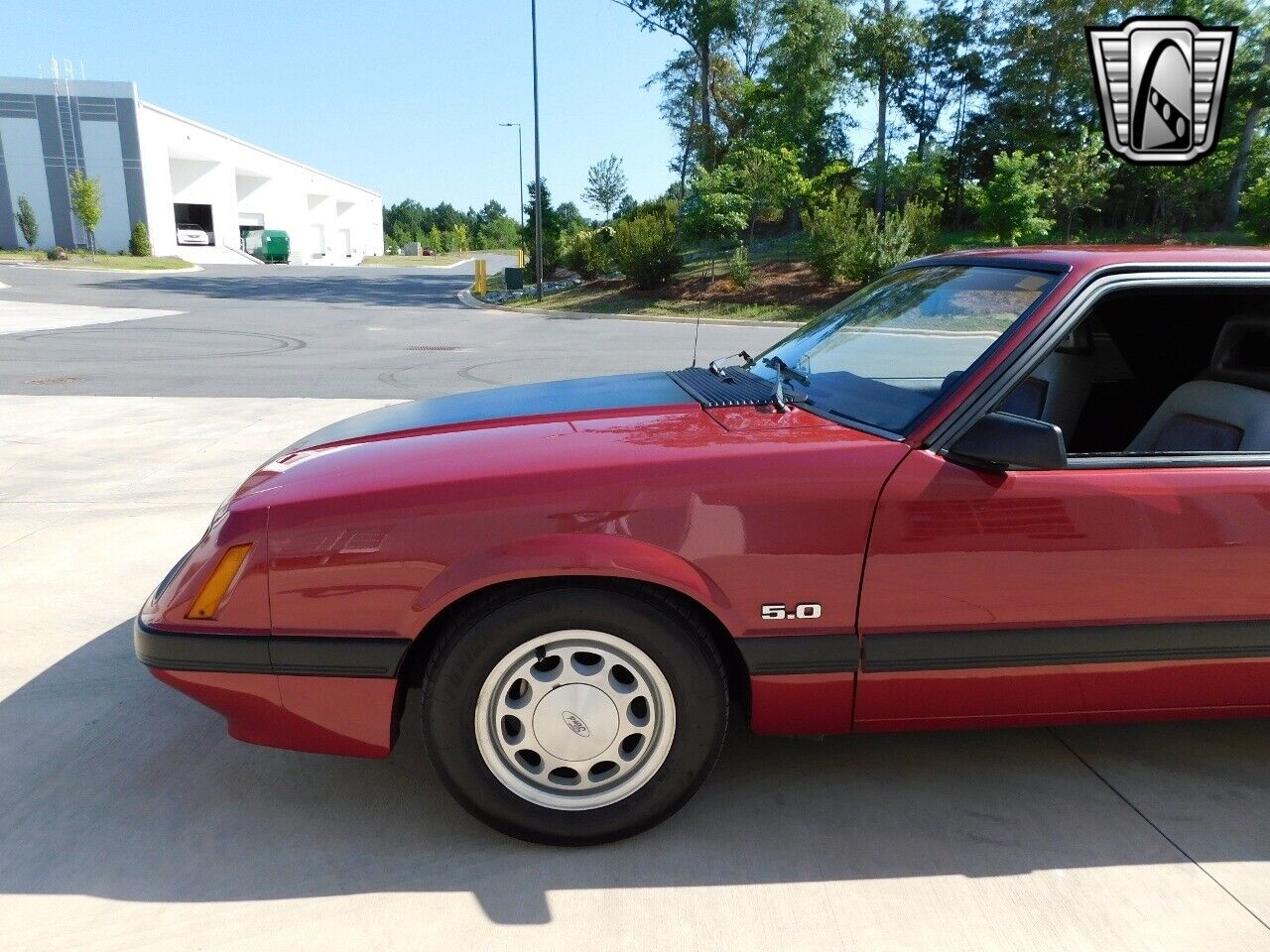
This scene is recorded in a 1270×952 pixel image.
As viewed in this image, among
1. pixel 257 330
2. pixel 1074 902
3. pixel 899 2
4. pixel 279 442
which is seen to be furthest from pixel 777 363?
pixel 899 2

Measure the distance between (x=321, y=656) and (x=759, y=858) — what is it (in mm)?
1208

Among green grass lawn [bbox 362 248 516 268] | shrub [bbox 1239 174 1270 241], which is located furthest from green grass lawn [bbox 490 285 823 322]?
green grass lawn [bbox 362 248 516 268]

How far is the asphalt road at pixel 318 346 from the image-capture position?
1103 centimetres

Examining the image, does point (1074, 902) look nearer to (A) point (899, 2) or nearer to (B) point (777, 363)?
(B) point (777, 363)

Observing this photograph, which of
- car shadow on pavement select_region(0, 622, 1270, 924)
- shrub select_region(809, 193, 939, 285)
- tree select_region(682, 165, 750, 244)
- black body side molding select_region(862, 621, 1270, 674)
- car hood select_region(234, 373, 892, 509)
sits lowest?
car shadow on pavement select_region(0, 622, 1270, 924)

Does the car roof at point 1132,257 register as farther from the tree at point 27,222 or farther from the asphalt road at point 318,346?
the tree at point 27,222

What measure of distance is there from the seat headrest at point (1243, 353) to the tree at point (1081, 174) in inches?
1079

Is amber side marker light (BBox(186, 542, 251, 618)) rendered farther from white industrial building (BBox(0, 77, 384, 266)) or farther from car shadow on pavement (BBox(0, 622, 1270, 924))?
white industrial building (BBox(0, 77, 384, 266))

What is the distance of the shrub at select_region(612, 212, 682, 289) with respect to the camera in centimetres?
2709

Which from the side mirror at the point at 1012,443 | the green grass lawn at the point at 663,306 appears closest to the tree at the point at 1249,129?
the green grass lawn at the point at 663,306

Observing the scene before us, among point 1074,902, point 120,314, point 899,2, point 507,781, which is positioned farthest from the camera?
point 899,2

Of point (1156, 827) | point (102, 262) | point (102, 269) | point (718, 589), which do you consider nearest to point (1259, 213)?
point (1156, 827)

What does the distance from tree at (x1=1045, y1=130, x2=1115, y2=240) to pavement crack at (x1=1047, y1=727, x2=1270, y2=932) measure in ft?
92.2

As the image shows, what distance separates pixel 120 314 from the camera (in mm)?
21750
